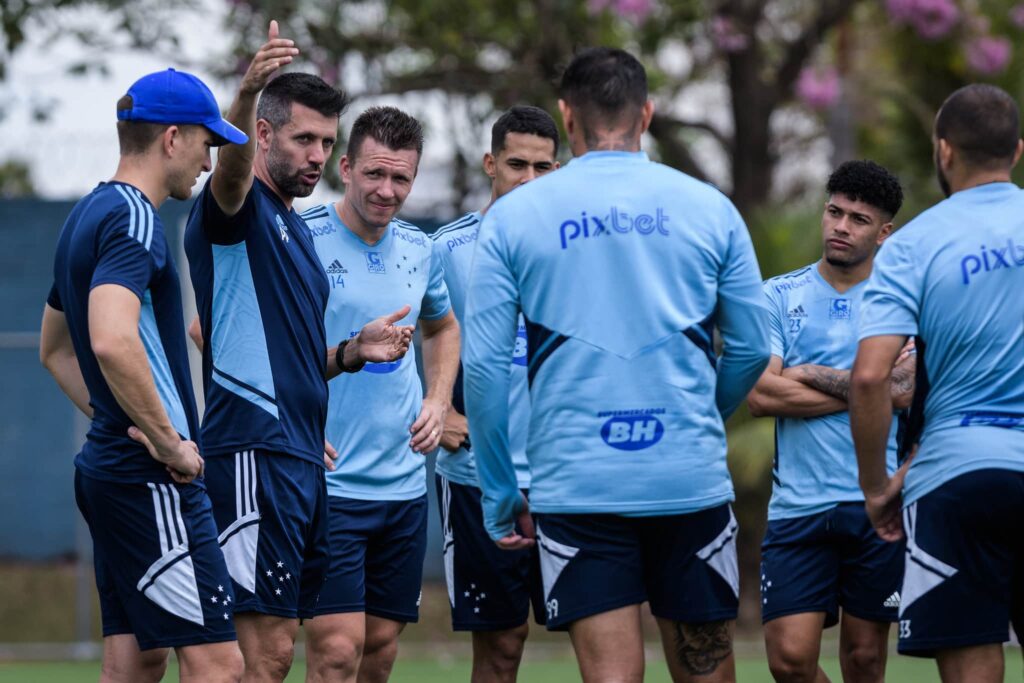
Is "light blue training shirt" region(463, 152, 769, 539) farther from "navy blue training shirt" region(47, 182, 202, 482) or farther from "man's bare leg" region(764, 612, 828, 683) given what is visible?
"man's bare leg" region(764, 612, 828, 683)

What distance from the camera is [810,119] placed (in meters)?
24.7

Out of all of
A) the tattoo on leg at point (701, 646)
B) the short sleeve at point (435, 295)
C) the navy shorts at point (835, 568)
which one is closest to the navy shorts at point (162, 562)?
the tattoo on leg at point (701, 646)

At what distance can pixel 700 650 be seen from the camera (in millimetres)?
4781

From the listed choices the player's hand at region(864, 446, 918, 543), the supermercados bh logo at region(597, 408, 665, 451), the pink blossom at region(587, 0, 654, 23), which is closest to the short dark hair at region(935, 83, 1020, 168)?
the player's hand at region(864, 446, 918, 543)

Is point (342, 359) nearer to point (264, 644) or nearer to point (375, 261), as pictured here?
point (375, 261)

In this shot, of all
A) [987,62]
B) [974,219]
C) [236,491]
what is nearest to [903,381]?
[974,219]

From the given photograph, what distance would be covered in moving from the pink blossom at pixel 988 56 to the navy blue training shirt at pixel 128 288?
37.2 ft

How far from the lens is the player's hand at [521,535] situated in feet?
A: 16.4

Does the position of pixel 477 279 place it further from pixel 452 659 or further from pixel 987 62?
pixel 987 62

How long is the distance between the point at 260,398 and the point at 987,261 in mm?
2666

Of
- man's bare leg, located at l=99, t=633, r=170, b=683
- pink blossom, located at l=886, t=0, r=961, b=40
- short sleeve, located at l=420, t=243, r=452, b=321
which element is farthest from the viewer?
pink blossom, located at l=886, t=0, r=961, b=40

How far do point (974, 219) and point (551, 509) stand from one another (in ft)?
5.45

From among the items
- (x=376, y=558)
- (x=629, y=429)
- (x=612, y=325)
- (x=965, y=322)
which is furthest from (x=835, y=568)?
(x=612, y=325)

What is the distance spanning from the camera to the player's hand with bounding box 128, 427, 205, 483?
193 inches
